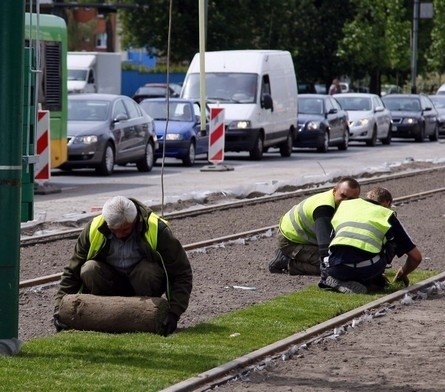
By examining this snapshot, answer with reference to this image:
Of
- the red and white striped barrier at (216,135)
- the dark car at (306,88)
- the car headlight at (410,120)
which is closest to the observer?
the red and white striped barrier at (216,135)

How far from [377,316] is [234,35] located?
4981cm

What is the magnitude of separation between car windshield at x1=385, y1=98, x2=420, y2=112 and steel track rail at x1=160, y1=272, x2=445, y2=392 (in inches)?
1364

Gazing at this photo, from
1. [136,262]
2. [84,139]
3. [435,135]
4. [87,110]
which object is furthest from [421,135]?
[136,262]

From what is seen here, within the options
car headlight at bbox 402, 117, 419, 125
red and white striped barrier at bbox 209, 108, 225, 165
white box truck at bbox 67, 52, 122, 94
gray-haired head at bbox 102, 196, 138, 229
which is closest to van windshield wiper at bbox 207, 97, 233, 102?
red and white striped barrier at bbox 209, 108, 225, 165

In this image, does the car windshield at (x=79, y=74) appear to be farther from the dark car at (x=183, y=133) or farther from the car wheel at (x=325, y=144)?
the dark car at (x=183, y=133)

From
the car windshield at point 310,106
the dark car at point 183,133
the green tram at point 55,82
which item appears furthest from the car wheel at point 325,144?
the green tram at point 55,82

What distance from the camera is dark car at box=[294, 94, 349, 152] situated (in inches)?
1517

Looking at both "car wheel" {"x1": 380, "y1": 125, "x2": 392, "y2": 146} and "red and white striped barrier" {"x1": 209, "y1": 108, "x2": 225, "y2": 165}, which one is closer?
"red and white striped barrier" {"x1": 209, "y1": 108, "x2": 225, "y2": 165}

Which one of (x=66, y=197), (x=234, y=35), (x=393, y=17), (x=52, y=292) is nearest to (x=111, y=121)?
(x=66, y=197)

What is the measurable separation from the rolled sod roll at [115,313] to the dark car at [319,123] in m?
28.9

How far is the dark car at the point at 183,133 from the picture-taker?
30.9 m

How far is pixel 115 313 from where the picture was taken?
9.77 m

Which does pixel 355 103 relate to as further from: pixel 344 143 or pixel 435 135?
pixel 435 135

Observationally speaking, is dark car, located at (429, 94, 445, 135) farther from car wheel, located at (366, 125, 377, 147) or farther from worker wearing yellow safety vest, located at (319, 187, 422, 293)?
worker wearing yellow safety vest, located at (319, 187, 422, 293)
